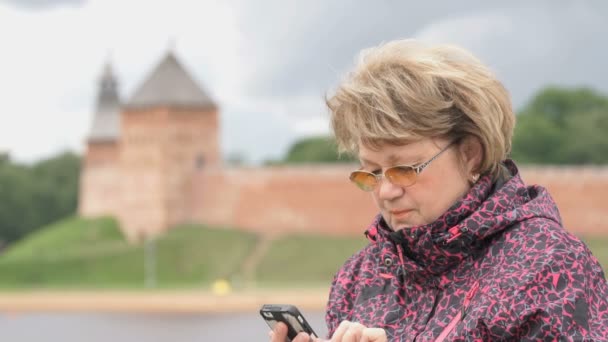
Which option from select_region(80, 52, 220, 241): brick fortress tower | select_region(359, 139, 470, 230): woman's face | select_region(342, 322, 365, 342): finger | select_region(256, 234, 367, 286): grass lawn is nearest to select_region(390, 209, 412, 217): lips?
select_region(359, 139, 470, 230): woman's face

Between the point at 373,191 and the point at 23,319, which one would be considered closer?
the point at 373,191

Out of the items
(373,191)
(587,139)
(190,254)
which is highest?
(373,191)

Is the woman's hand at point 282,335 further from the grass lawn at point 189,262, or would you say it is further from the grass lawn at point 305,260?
the grass lawn at point 189,262

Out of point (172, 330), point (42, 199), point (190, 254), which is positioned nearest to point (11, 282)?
point (190, 254)

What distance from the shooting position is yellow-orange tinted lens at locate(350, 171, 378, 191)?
6.08 ft

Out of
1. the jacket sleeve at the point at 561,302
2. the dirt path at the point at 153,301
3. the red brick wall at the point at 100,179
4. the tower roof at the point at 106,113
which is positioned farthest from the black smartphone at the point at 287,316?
the tower roof at the point at 106,113

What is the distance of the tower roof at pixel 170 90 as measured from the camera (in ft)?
129

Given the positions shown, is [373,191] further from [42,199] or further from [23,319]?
[42,199]

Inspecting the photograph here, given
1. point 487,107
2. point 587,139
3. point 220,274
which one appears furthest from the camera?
point 587,139

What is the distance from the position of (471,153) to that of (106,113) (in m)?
47.8

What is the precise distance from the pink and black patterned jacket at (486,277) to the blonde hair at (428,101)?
0.32 ft

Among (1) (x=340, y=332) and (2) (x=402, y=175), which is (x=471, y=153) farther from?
(1) (x=340, y=332)

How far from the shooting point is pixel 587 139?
166 feet

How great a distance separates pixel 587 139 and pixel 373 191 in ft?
165
